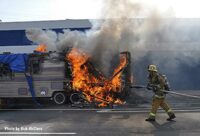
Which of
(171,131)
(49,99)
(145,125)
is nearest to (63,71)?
(49,99)

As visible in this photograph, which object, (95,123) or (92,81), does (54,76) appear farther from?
(95,123)

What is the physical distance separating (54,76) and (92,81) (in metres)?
1.68

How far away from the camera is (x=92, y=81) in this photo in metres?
15.6

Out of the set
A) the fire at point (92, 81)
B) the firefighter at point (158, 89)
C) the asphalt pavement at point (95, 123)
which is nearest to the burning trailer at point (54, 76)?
the fire at point (92, 81)

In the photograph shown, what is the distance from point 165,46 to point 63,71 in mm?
9079

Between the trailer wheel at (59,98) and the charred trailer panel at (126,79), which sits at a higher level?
the charred trailer panel at (126,79)

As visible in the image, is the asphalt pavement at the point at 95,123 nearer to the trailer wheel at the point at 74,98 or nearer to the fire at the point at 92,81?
the fire at the point at 92,81

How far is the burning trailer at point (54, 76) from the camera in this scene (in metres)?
15.7

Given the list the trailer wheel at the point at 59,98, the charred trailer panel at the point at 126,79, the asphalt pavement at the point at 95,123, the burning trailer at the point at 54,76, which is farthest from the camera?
the trailer wheel at the point at 59,98

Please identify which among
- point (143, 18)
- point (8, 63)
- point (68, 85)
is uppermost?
point (143, 18)

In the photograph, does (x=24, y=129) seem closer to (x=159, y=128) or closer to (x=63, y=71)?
(x=159, y=128)

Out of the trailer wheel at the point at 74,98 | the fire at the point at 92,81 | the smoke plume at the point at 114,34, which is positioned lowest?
the trailer wheel at the point at 74,98

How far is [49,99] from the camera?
55.2ft

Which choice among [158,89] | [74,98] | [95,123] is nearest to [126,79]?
[74,98]
